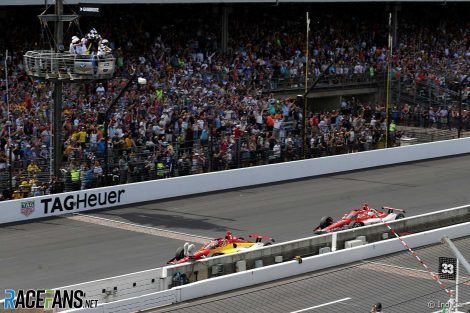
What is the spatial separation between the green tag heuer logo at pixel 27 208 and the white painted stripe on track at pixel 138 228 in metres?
1.16

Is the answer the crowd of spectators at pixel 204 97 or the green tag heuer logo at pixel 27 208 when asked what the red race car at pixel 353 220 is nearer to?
the crowd of spectators at pixel 204 97

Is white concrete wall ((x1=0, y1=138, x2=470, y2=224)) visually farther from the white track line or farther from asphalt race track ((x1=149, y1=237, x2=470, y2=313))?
the white track line

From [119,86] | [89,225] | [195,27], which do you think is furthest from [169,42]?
[89,225]

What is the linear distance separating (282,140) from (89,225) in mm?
10399

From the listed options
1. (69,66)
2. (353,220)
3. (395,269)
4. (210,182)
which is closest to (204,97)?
(210,182)

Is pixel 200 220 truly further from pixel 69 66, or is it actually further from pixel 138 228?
pixel 69 66

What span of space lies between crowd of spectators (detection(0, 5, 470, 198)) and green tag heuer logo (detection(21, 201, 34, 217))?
0.59 m

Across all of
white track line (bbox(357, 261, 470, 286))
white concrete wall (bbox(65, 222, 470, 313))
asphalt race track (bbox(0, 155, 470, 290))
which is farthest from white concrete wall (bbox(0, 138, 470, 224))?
white track line (bbox(357, 261, 470, 286))

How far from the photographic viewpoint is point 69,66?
3153cm

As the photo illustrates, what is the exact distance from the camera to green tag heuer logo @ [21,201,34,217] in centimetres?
3049

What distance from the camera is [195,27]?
49.0 m

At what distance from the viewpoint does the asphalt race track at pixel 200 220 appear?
26.1 m

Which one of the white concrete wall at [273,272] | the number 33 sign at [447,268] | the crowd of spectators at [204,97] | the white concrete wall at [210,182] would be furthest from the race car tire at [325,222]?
the number 33 sign at [447,268]

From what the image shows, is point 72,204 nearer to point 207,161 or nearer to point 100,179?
point 100,179
